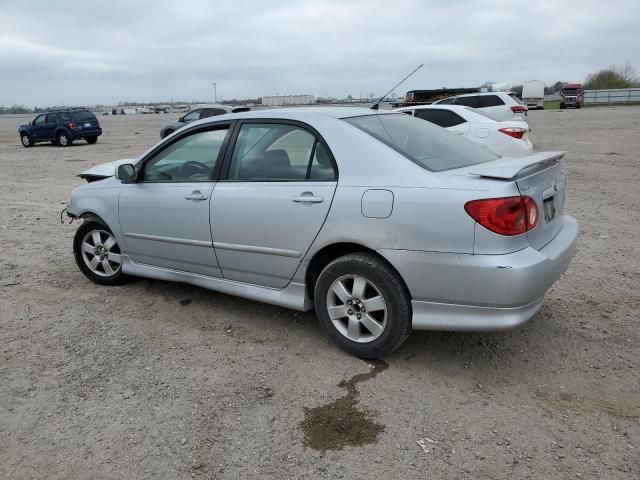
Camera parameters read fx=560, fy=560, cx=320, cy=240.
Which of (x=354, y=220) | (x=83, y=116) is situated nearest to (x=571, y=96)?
(x=83, y=116)

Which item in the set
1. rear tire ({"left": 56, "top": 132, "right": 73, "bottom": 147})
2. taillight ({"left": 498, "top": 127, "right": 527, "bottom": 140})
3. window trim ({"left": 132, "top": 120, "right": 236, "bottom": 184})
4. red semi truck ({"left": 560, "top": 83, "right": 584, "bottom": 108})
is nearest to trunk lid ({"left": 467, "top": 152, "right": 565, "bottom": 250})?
window trim ({"left": 132, "top": 120, "right": 236, "bottom": 184})

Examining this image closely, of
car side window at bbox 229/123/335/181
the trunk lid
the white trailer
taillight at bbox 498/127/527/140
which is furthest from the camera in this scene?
the white trailer

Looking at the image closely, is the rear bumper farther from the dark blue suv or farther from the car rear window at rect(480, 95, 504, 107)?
the dark blue suv

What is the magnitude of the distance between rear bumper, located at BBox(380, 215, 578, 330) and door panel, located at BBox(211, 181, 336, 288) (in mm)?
620

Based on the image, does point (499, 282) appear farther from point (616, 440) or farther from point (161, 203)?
point (161, 203)

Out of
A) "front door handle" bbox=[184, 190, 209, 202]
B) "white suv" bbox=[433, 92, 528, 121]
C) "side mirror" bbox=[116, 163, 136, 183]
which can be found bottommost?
"front door handle" bbox=[184, 190, 209, 202]

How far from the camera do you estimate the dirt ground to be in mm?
2754

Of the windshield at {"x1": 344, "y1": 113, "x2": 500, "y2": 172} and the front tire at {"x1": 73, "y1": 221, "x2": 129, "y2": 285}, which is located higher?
the windshield at {"x1": 344, "y1": 113, "x2": 500, "y2": 172}

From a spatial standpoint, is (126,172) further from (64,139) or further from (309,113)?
(64,139)

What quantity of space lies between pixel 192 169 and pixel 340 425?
2.49 meters

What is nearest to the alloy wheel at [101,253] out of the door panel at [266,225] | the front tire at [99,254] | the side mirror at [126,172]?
the front tire at [99,254]

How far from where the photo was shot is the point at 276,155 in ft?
13.3

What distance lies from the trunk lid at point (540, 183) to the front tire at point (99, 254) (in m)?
3.33

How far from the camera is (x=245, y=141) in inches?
166
